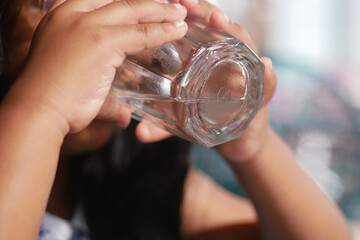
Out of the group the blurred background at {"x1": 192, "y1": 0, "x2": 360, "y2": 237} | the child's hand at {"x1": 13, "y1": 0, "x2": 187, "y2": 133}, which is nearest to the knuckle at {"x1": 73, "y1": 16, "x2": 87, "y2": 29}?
the child's hand at {"x1": 13, "y1": 0, "x2": 187, "y2": 133}

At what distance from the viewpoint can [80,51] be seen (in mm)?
Result: 326

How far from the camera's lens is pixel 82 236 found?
2.19 ft

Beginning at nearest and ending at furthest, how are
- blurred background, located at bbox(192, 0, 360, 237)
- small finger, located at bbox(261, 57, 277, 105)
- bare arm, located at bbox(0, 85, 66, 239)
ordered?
bare arm, located at bbox(0, 85, 66, 239) < small finger, located at bbox(261, 57, 277, 105) < blurred background, located at bbox(192, 0, 360, 237)

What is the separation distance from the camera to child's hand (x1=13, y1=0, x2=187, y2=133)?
33cm

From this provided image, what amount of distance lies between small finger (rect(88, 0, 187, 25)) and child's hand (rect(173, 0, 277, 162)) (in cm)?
8

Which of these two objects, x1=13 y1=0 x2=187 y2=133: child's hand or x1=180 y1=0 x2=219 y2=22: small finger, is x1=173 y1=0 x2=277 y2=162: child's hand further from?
x1=13 y1=0 x2=187 y2=133: child's hand

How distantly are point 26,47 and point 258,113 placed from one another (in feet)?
0.90

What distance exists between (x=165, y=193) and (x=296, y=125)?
0.71 metres

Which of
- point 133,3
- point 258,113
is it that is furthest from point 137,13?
point 258,113

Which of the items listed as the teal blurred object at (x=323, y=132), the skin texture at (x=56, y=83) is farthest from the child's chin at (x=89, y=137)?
the teal blurred object at (x=323, y=132)

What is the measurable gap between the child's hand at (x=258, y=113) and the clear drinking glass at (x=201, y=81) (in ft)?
0.11

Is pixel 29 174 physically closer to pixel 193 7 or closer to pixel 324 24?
pixel 193 7

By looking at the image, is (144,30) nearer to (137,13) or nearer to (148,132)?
(137,13)

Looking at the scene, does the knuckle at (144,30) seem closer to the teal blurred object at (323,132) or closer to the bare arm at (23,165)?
the bare arm at (23,165)
